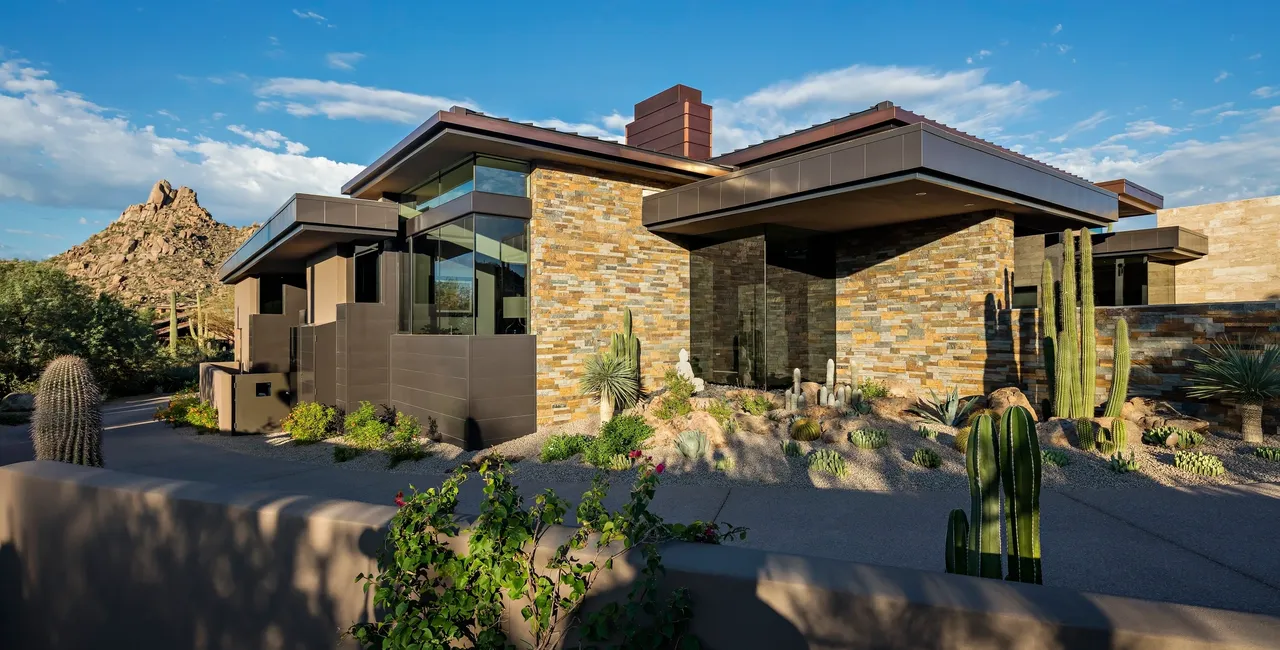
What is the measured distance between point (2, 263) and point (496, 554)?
32765 mm

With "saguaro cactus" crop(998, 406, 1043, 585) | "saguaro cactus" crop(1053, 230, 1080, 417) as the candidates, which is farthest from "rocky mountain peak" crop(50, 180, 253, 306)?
"saguaro cactus" crop(998, 406, 1043, 585)

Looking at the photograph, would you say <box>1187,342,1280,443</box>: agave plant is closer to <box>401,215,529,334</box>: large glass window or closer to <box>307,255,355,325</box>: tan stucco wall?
<box>401,215,529,334</box>: large glass window

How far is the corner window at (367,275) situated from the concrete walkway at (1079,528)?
5.39 meters

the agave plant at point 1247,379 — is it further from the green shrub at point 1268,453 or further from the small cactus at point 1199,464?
the small cactus at point 1199,464

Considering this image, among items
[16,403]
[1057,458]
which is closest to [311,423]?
[16,403]

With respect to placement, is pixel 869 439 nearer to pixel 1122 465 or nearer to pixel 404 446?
pixel 1122 465

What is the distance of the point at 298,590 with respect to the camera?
3420mm

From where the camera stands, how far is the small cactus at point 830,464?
727cm

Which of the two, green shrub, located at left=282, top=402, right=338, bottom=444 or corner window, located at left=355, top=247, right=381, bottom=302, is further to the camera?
corner window, located at left=355, top=247, right=381, bottom=302

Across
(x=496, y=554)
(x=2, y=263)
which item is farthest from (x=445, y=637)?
(x=2, y=263)

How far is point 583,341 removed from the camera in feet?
38.1

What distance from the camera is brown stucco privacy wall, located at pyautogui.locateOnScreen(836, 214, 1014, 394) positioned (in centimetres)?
1117

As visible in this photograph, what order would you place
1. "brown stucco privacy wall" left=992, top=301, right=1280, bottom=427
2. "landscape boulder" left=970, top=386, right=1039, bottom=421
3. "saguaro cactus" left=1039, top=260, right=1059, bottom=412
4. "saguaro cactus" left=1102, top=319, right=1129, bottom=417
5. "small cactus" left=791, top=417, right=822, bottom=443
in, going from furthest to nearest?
"landscape boulder" left=970, top=386, right=1039, bottom=421 → "saguaro cactus" left=1039, top=260, right=1059, bottom=412 → "small cactus" left=791, top=417, right=822, bottom=443 → "brown stucco privacy wall" left=992, top=301, right=1280, bottom=427 → "saguaro cactus" left=1102, top=319, right=1129, bottom=417

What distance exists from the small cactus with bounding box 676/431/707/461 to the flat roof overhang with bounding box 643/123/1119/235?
14.5ft
